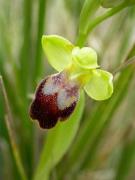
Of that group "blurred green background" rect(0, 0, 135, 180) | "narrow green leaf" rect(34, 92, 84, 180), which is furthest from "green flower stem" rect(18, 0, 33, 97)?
"narrow green leaf" rect(34, 92, 84, 180)

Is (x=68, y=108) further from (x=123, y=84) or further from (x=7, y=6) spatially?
(x=7, y=6)

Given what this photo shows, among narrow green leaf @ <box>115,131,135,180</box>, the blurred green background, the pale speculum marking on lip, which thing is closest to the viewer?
the pale speculum marking on lip

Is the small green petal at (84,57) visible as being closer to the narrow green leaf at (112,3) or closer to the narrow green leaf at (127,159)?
the narrow green leaf at (112,3)

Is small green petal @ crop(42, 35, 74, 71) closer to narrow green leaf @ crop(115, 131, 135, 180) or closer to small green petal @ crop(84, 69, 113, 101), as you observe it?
small green petal @ crop(84, 69, 113, 101)

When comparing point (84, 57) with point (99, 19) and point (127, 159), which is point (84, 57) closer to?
point (99, 19)

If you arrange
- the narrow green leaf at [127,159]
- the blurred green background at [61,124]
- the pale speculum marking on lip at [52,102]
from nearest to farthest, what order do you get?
the pale speculum marking on lip at [52,102]
the blurred green background at [61,124]
the narrow green leaf at [127,159]

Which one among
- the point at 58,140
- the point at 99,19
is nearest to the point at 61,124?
the point at 58,140

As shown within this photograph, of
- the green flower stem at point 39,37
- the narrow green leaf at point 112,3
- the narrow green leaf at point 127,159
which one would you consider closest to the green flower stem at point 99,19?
the narrow green leaf at point 112,3
